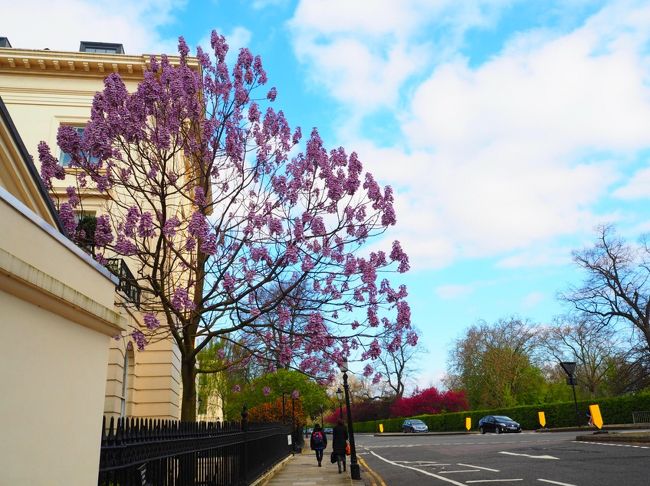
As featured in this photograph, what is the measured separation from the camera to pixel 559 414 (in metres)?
37.2

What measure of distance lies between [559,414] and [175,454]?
37877 mm

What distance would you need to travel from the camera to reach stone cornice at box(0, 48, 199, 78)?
2094 centimetres

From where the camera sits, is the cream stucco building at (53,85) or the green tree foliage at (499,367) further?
the green tree foliage at (499,367)

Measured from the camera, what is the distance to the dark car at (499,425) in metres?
34.8

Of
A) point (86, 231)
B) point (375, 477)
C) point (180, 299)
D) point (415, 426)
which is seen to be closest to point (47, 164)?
point (86, 231)

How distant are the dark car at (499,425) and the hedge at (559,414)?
400 cm

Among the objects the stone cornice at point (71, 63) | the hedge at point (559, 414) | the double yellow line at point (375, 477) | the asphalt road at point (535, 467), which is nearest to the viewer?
the asphalt road at point (535, 467)

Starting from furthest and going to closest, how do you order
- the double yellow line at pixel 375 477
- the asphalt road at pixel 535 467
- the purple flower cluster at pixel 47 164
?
the double yellow line at pixel 375 477 < the purple flower cluster at pixel 47 164 < the asphalt road at pixel 535 467

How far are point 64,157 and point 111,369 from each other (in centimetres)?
888

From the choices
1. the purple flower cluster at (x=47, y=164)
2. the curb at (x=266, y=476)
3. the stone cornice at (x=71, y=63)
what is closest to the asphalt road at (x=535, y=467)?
the curb at (x=266, y=476)

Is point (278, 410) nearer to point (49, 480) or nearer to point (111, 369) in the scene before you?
point (111, 369)

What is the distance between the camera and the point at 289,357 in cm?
1216

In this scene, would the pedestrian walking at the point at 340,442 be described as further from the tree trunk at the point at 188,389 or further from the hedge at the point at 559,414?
the hedge at the point at 559,414

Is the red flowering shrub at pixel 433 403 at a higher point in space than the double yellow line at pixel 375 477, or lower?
higher
